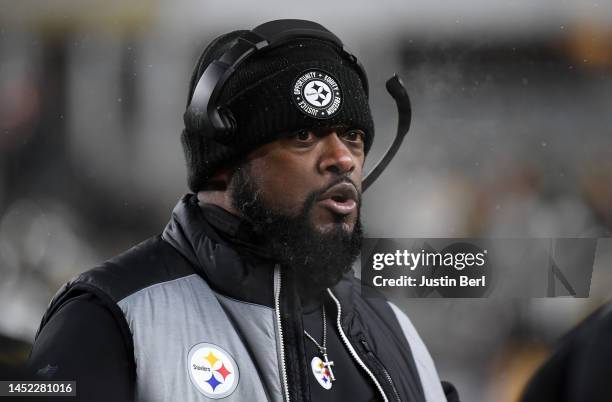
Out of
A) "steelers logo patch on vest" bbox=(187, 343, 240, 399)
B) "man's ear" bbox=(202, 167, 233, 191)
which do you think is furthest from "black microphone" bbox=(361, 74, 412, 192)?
"steelers logo patch on vest" bbox=(187, 343, 240, 399)

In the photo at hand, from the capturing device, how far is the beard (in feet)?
3.97

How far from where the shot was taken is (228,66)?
1214 millimetres

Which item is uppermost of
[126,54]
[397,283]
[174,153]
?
[126,54]

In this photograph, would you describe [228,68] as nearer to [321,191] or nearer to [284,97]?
[284,97]

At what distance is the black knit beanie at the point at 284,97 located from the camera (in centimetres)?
121

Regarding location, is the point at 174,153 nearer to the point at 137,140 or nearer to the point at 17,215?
the point at 137,140

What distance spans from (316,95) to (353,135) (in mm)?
94

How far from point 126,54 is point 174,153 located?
266 millimetres

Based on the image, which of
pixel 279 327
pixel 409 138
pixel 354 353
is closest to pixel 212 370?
pixel 279 327

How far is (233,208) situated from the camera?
1246mm

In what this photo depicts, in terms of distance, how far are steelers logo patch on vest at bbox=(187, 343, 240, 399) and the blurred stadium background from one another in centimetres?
110

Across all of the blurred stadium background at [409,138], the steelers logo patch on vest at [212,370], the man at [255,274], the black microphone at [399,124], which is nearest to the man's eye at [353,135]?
the man at [255,274]

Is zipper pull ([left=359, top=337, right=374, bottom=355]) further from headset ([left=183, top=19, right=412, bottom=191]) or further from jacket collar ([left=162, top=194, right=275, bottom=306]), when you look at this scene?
headset ([left=183, top=19, right=412, bottom=191])

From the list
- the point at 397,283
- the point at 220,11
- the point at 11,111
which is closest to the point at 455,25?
the point at 220,11
